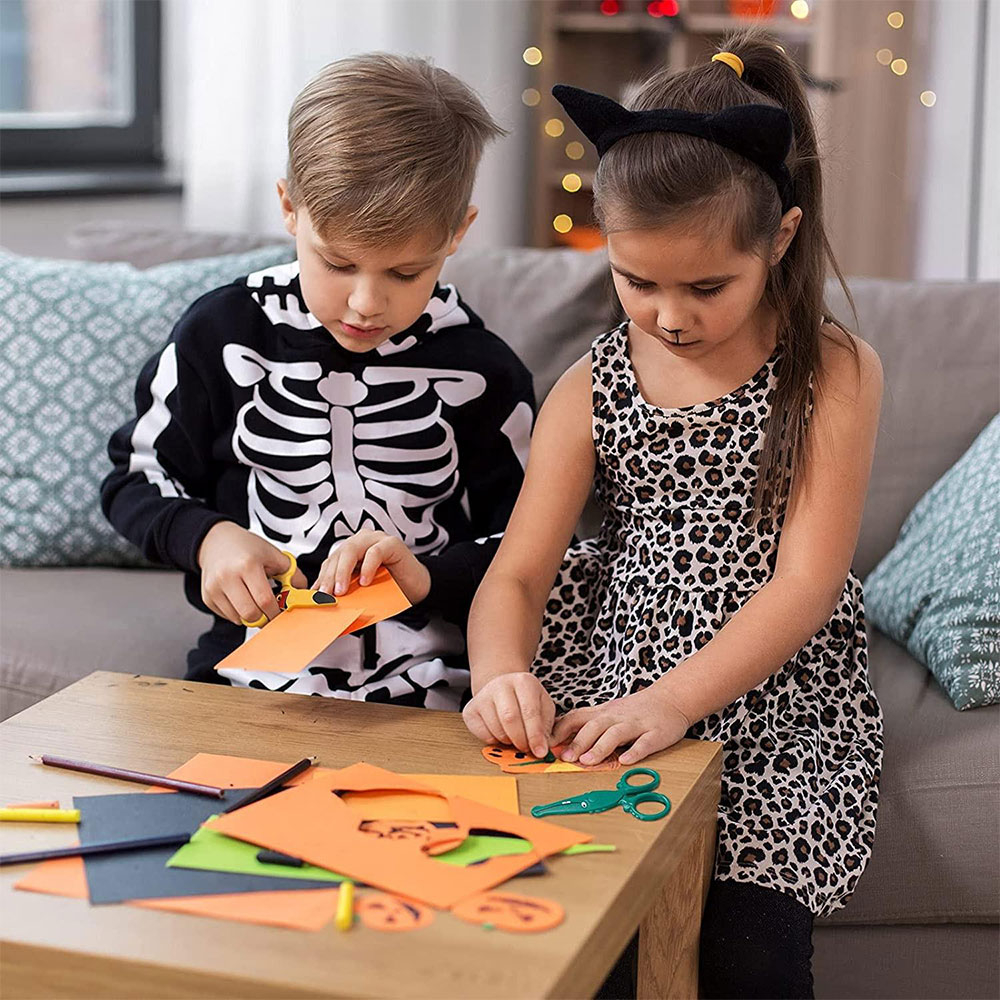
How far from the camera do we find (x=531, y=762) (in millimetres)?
1095

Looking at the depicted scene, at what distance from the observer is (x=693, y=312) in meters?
1.23

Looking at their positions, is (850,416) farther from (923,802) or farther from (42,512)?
(42,512)

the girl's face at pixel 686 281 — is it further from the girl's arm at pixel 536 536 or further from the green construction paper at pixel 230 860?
the green construction paper at pixel 230 860

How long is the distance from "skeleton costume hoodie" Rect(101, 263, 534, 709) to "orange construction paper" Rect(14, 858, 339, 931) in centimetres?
55

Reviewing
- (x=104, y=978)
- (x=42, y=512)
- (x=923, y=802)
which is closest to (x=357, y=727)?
(x=104, y=978)

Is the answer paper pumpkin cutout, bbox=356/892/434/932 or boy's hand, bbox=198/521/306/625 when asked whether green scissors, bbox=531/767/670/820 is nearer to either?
paper pumpkin cutout, bbox=356/892/434/932

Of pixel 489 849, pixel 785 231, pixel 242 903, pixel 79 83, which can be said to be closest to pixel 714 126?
pixel 785 231

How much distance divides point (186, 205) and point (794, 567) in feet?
7.26

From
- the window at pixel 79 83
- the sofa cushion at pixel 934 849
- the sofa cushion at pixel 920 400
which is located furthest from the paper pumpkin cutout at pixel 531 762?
the window at pixel 79 83

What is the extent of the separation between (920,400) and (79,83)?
2285 millimetres

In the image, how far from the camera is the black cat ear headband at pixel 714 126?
1.17m

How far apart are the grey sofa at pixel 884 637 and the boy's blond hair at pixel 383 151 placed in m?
0.32

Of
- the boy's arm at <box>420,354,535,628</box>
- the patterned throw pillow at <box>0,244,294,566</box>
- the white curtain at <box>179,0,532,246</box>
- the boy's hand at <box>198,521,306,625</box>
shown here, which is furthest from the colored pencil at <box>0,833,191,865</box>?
the white curtain at <box>179,0,532,246</box>

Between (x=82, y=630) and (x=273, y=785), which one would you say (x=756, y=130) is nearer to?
(x=273, y=785)
